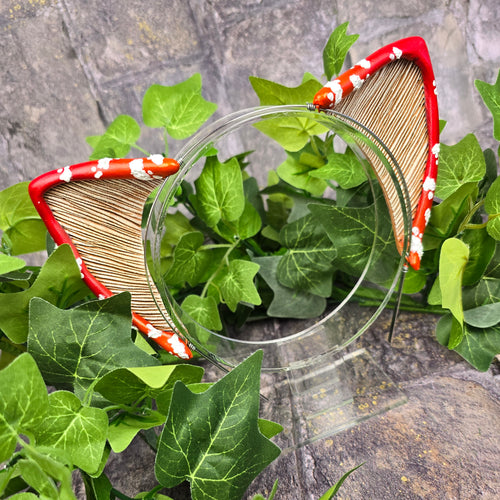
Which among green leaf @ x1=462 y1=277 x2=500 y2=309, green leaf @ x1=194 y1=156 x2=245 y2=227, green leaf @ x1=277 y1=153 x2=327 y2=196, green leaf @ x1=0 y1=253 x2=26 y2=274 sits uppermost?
green leaf @ x1=0 y1=253 x2=26 y2=274

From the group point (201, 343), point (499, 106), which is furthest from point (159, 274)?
point (499, 106)

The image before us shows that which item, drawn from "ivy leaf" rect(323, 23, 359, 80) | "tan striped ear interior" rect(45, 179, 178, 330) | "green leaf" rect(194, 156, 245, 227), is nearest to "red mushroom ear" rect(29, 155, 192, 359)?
"tan striped ear interior" rect(45, 179, 178, 330)

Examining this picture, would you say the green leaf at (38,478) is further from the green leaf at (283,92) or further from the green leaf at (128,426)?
the green leaf at (283,92)

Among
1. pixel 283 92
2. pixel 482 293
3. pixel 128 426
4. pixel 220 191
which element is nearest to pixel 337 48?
pixel 283 92

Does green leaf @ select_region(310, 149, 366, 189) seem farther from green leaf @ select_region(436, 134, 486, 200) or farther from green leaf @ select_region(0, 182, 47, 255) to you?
green leaf @ select_region(0, 182, 47, 255)

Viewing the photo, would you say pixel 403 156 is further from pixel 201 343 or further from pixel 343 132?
pixel 201 343
